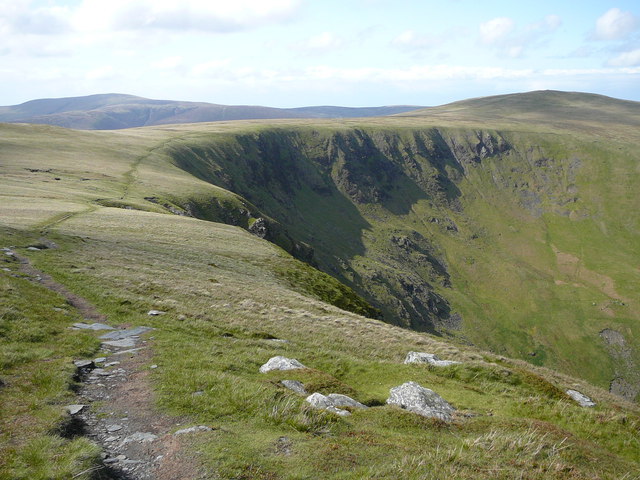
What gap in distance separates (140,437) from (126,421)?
1.18 meters

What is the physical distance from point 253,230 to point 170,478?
295ft

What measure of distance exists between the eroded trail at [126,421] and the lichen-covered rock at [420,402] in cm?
849

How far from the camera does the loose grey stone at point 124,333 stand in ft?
67.4

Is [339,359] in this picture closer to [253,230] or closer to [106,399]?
[106,399]

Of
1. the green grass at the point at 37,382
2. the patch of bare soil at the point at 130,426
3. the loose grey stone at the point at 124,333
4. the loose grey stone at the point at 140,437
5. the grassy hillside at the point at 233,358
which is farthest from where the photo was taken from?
the loose grey stone at the point at 124,333

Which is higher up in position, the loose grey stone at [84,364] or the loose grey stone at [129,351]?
the loose grey stone at [84,364]

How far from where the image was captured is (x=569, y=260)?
620 feet

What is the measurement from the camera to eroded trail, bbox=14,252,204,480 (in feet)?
31.7

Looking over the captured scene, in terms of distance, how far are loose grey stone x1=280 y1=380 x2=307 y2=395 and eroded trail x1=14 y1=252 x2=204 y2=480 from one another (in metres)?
5.02

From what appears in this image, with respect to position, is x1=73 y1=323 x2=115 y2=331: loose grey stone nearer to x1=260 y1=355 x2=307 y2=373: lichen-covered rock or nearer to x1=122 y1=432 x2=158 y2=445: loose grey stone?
x1=260 y1=355 x2=307 y2=373: lichen-covered rock

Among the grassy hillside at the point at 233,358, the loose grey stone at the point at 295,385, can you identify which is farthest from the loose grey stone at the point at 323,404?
the loose grey stone at the point at 295,385

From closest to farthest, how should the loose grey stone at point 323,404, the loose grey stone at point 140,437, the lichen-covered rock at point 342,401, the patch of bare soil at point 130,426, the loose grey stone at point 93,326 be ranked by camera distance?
the patch of bare soil at point 130,426 < the loose grey stone at point 140,437 < the loose grey stone at point 323,404 < the lichen-covered rock at point 342,401 < the loose grey stone at point 93,326

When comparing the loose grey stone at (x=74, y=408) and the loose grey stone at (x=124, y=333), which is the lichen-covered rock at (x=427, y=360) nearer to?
the loose grey stone at (x=124, y=333)

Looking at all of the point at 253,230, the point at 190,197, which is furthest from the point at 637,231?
the point at 190,197
